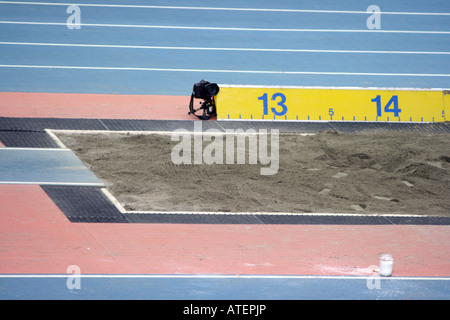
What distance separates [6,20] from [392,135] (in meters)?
13.8

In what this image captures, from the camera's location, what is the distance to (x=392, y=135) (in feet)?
43.2

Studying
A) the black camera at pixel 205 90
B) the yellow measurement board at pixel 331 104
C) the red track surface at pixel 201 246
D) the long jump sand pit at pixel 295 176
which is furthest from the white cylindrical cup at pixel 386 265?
the black camera at pixel 205 90

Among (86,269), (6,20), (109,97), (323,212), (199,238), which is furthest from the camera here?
(6,20)

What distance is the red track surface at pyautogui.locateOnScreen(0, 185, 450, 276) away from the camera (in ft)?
27.1

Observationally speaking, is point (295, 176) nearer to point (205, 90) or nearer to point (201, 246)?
point (201, 246)

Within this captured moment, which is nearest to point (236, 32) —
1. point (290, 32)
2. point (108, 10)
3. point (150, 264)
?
point (290, 32)

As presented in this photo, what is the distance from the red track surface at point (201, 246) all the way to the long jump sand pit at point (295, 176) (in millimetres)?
806

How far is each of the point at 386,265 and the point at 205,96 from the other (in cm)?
717

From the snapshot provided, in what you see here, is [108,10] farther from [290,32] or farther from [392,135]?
[392,135]

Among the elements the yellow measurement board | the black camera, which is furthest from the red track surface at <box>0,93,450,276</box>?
the yellow measurement board

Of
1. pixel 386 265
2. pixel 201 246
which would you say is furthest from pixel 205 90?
pixel 386 265

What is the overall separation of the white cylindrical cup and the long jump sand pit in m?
2.26

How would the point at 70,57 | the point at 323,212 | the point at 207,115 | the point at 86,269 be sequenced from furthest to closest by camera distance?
the point at 70,57
the point at 207,115
the point at 323,212
the point at 86,269

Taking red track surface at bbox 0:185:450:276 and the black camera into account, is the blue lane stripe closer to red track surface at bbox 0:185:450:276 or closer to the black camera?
red track surface at bbox 0:185:450:276
